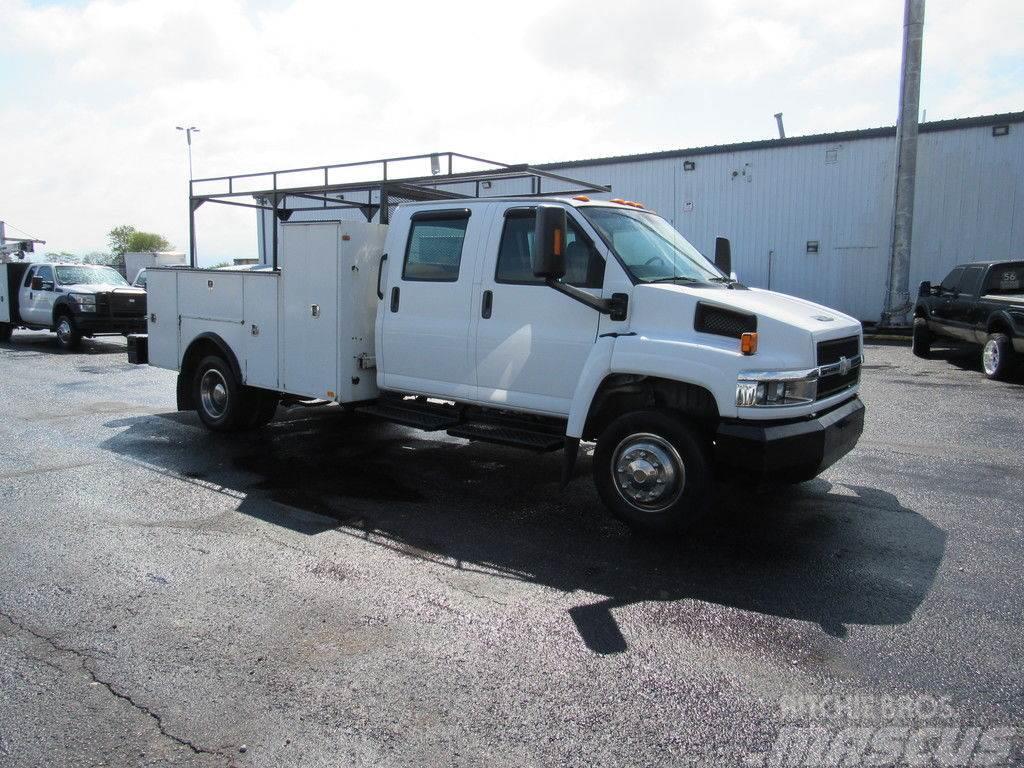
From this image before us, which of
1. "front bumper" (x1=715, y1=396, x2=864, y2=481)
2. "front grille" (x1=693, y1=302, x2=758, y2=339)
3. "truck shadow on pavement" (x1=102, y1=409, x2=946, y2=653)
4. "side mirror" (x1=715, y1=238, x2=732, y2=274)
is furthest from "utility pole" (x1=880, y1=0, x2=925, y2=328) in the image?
"front grille" (x1=693, y1=302, x2=758, y2=339)

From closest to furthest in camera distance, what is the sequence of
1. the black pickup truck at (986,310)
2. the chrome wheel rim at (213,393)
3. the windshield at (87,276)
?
the chrome wheel rim at (213,393) → the black pickup truck at (986,310) → the windshield at (87,276)

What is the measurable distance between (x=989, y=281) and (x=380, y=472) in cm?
1080

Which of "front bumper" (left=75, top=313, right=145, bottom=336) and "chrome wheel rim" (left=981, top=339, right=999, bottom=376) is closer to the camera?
"chrome wheel rim" (left=981, top=339, right=999, bottom=376)

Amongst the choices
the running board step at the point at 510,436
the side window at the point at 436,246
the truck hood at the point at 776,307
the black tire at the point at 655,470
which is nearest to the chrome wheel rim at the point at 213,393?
the side window at the point at 436,246

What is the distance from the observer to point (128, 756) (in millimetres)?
3029

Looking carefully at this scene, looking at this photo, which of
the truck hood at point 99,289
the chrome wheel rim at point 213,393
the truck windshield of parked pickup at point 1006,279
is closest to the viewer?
the chrome wheel rim at point 213,393

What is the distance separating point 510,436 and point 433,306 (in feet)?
4.36

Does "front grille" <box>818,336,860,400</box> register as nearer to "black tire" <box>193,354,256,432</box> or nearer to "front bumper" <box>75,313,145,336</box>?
"black tire" <box>193,354,256,432</box>

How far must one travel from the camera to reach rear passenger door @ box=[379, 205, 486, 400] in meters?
6.52

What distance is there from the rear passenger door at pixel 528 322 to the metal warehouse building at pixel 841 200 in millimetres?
15040

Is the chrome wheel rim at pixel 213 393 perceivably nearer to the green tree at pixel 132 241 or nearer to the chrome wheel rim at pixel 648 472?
the chrome wheel rim at pixel 648 472

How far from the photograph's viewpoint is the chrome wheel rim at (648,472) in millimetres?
5246

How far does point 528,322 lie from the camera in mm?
6113

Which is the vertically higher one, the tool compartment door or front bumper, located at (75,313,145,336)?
the tool compartment door
